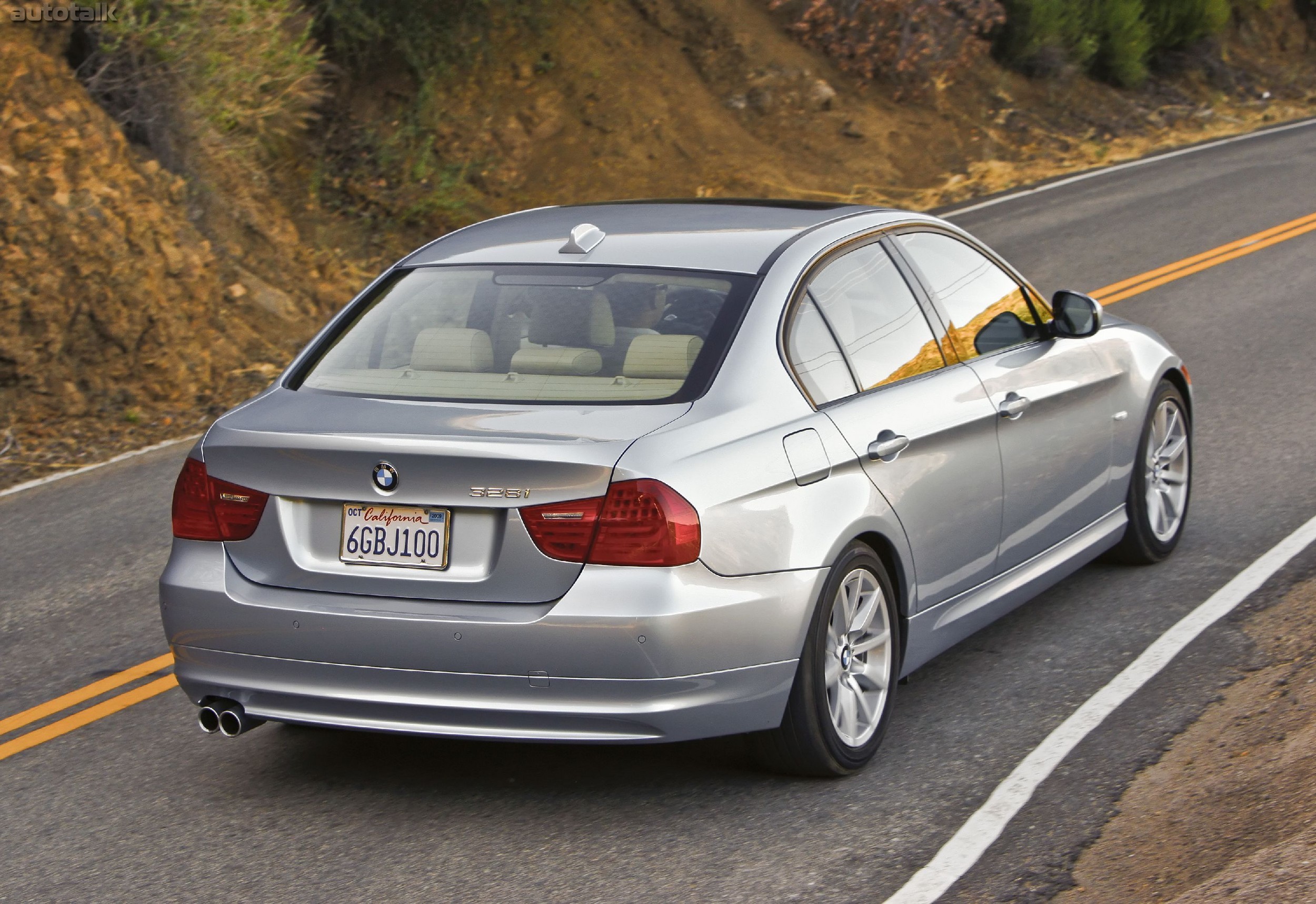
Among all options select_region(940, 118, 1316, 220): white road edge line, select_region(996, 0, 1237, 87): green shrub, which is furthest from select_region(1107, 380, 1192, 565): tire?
select_region(996, 0, 1237, 87): green shrub

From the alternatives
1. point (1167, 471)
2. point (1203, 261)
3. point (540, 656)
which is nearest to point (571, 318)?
point (540, 656)

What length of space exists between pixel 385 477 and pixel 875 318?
1841 millimetres

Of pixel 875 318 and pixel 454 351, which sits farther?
pixel 875 318

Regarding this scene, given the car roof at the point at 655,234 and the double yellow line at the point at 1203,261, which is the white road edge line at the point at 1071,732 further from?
the double yellow line at the point at 1203,261

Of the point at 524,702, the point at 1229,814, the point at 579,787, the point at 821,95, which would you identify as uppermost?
the point at 524,702

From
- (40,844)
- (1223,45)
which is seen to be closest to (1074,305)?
(40,844)

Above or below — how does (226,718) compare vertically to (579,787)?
above

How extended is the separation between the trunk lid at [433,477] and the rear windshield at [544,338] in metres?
0.16

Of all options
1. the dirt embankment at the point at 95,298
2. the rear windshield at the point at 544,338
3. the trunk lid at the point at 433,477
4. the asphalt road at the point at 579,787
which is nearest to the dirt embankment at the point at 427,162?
the dirt embankment at the point at 95,298

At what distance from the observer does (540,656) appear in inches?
170

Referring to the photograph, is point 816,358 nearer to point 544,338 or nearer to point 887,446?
point 887,446

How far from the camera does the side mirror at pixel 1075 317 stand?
20.7 ft

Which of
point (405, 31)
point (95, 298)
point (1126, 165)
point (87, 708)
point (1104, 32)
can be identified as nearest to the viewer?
point (87, 708)

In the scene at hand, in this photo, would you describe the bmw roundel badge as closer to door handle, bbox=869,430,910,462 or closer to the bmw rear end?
the bmw rear end
